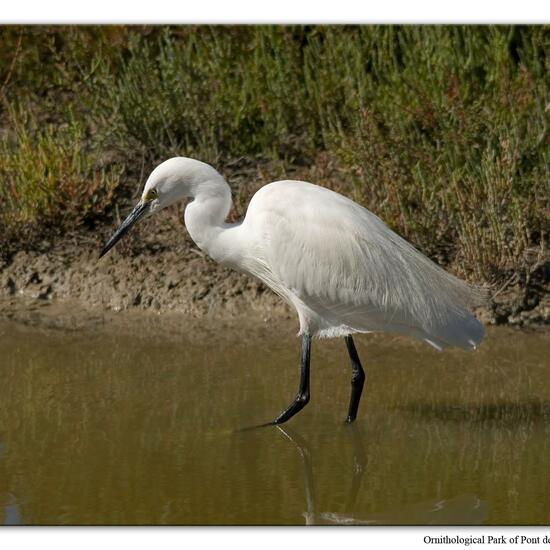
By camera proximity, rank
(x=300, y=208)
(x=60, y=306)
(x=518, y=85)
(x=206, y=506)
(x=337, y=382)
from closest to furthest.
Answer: (x=206, y=506) < (x=300, y=208) < (x=337, y=382) < (x=60, y=306) < (x=518, y=85)

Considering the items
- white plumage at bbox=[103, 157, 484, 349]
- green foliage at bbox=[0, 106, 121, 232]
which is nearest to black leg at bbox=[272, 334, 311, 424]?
white plumage at bbox=[103, 157, 484, 349]

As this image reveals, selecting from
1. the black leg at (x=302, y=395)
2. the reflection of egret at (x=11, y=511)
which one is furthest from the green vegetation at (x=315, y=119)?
the reflection of egret at (x=11, y=511)

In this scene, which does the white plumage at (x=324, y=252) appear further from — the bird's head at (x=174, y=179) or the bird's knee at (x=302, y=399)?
the bird's knee at (x=302, y=399)

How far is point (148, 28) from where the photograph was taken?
8695 millimetres

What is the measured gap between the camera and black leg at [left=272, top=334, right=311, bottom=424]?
545 centimetres

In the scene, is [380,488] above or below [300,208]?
below

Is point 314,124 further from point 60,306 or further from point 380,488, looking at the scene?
point 380,488

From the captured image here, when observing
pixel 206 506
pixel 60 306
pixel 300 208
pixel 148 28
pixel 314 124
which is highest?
pixel 148 28

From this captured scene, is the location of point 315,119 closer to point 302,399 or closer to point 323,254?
point 323,254

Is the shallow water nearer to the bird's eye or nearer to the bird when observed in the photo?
the bird

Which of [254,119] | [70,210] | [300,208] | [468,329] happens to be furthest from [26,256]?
[468,329]

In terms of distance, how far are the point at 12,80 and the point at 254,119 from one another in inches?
76.4

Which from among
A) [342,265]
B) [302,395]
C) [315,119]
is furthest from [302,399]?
[315,119]

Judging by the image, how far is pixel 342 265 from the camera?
532 centimetres
